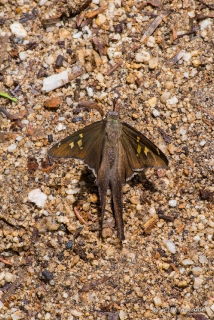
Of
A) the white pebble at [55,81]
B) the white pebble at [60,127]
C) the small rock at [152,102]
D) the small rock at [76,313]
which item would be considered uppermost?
the white pebble at [55,81]

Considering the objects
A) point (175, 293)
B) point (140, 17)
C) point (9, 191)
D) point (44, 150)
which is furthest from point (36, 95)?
point (175, 293)

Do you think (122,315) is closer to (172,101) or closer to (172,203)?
(172,203)

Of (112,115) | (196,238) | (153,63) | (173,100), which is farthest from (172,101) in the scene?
(196,238)

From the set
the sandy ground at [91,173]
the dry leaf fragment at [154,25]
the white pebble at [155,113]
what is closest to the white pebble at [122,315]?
the sandy ground at [91,173]

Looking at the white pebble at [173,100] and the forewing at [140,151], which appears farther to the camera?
the white pebble at [173,100]

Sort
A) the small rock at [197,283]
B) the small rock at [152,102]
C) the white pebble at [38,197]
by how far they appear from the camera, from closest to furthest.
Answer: the small rock at [197,283]
the white pebble at [38,197]
the small rock at [152,102]

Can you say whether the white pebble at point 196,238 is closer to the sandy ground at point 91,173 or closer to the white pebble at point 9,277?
the sandy ground at point 91,173
